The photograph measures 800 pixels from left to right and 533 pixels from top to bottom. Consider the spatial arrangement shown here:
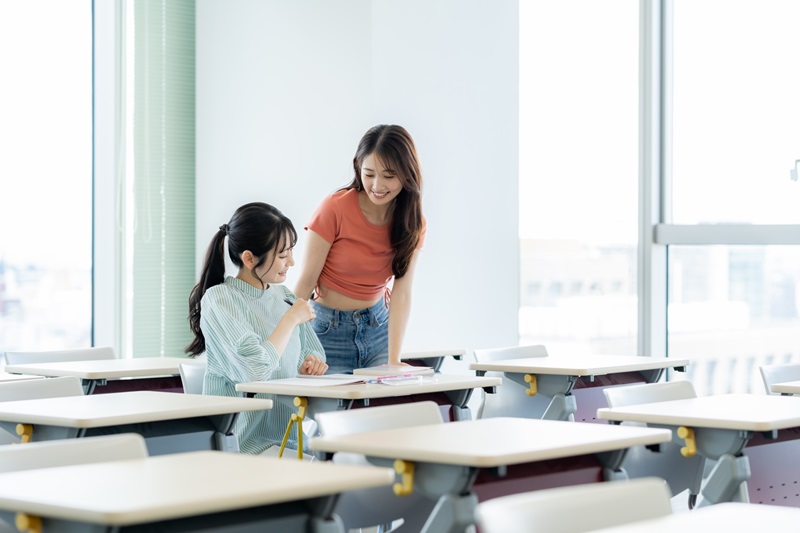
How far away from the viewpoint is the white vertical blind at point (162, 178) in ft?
20.2

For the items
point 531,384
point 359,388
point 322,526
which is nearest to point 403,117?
point 531,384

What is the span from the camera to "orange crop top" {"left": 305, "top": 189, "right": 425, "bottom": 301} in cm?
385

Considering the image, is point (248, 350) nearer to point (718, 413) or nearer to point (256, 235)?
point (256, 235)

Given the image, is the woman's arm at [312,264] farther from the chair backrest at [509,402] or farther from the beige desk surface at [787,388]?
the beige desk surface at [787,388]

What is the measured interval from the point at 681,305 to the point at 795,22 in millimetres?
1508

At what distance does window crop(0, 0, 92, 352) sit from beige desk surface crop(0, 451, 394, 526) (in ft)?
13.2

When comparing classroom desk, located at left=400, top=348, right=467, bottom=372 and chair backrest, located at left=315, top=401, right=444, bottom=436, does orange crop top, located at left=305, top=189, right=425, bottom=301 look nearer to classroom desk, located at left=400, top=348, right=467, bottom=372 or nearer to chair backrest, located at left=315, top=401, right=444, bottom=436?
classroom desk, located at left=400, top=348, right=467, bottom=372

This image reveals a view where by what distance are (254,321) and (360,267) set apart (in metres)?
0.45

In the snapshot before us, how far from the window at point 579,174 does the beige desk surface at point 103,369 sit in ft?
8.19

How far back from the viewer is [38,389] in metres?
3.13

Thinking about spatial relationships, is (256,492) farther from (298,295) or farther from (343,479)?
(298,295)

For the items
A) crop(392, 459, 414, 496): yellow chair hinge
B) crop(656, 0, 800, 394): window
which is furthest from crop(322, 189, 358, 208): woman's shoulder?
crop(656, 0, 800, 394): window

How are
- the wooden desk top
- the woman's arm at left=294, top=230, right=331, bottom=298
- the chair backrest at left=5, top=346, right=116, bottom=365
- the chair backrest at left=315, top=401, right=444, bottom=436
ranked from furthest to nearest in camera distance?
the chair backrest at left=5, top=346, right=116, bottom=365 → the wooden desk top → the woman's arm at left=294, top=230, right=331, bottom=298 → the chair backrest at left=315, top=401, right=444, bottom=436

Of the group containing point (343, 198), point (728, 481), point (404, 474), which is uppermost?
point (343, 198)
